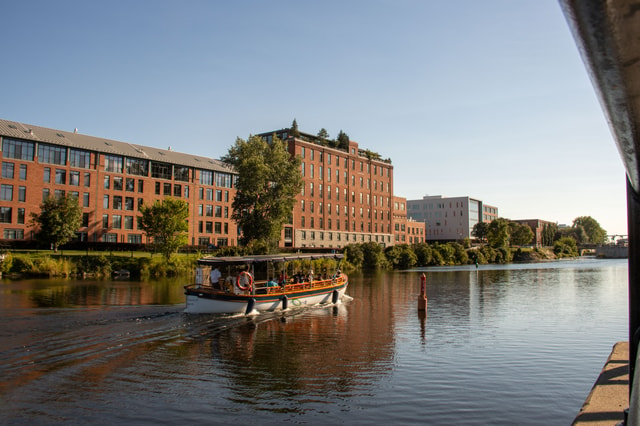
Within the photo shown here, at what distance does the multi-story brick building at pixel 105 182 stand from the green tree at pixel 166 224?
15.9 m

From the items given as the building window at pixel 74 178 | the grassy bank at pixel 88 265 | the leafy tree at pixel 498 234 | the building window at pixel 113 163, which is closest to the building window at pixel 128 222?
the building window at pixel 113 163

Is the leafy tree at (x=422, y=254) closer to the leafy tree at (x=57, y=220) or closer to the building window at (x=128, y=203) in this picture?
the building window at (x=128, y=203)

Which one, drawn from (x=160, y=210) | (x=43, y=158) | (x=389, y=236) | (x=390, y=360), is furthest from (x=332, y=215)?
(x=390, y=360)

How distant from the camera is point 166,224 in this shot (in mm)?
68500

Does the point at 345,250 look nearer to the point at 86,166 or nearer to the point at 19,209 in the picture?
the point at 86,166

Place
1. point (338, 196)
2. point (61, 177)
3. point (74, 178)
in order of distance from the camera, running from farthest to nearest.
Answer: point (338, 196) < point (74, 178) < point (61, 177)

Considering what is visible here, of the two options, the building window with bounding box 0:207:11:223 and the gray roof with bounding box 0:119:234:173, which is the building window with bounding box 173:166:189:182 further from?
the building window with bounding box 0:207:11:223

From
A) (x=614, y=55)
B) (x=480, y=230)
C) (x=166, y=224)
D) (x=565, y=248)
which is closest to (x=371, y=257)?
(x=166, y=224)

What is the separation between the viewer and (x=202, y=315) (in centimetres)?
2911

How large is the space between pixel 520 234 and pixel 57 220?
493ft

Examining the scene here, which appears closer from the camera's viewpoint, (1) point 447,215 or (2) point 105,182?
(2) point 105,182

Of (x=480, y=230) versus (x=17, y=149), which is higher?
(x=17, y=149)

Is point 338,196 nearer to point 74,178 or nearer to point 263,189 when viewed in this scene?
point 263,189

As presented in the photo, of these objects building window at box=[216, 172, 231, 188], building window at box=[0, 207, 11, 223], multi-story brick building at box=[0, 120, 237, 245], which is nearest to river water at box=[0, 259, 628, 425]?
building window at box=[0, 207, 11, 223]
